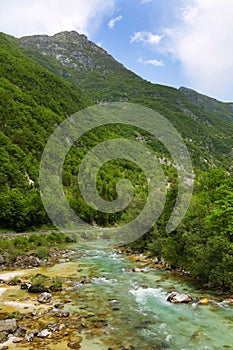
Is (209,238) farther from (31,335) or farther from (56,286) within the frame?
(31,335)

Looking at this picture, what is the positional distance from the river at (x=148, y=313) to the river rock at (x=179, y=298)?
461 millimetres

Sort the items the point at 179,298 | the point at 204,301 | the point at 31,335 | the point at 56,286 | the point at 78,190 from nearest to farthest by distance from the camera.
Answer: the point at 31,335 < the point at 204,301 < the point at 179,298 < the point at 56,286 < the point at 78,190

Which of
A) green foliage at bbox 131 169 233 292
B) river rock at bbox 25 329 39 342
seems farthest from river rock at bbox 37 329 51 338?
green foliage at bbox 131 169 233 292

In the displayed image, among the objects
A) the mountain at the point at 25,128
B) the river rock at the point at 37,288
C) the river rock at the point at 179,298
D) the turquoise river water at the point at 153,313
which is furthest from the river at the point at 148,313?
the mountain at the point at 25,128

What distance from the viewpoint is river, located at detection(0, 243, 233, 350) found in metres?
16.2

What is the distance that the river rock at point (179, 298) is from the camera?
75.8ft

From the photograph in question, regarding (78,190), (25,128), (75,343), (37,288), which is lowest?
(37,288)

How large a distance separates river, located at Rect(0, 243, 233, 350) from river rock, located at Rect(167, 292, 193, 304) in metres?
0.46

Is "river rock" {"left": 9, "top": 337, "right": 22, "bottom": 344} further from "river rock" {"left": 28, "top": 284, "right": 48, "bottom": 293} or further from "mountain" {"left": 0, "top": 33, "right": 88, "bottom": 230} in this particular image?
"mountain" {"left": 0, "top": 33, "right": 88, "bottom": 230}

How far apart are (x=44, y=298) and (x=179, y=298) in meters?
9.67

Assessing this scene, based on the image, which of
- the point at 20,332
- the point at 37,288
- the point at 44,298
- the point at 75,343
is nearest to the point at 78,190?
the point at 37,288

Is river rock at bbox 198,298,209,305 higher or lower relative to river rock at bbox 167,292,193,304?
higher

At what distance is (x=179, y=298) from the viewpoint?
23.3 m

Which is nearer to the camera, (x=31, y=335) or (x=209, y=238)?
(x=31, y=335)
